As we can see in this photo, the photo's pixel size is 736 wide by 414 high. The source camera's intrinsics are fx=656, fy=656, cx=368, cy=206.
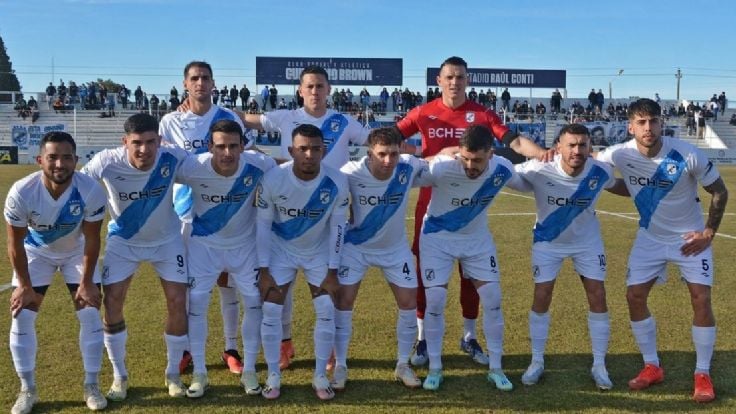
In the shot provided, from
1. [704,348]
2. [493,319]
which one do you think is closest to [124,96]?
[493,319]

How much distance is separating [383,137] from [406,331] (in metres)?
1.48

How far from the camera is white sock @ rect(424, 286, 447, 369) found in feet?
16.5

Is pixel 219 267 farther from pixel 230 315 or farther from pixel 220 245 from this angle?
pixel 230 315

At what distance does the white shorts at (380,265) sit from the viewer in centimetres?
503

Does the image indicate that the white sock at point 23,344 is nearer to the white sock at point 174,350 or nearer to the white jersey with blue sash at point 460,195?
the white sock at point 174,350

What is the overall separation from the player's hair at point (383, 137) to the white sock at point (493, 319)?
4.39 feet

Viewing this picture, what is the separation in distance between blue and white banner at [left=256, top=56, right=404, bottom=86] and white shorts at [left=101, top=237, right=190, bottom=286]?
39.0 m

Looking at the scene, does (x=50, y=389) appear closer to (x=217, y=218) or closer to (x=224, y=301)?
(x=224, y=301)

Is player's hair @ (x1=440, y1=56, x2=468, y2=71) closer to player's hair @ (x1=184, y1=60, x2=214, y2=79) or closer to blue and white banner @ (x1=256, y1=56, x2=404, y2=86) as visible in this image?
player's hair @ (x1=184, y1=60, x2=214, y2=79)

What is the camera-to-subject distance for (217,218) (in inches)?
192

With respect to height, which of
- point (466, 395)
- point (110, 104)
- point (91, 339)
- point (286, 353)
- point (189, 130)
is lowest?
point (466, 395)

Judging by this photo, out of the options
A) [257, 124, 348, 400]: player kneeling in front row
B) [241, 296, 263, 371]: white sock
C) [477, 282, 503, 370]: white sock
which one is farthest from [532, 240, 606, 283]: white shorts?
[241, 296, 263, 371]: white sock

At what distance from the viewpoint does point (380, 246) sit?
201 inches

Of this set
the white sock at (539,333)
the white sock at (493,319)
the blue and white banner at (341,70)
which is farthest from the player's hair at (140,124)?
the blue and white banner at (341,70)
